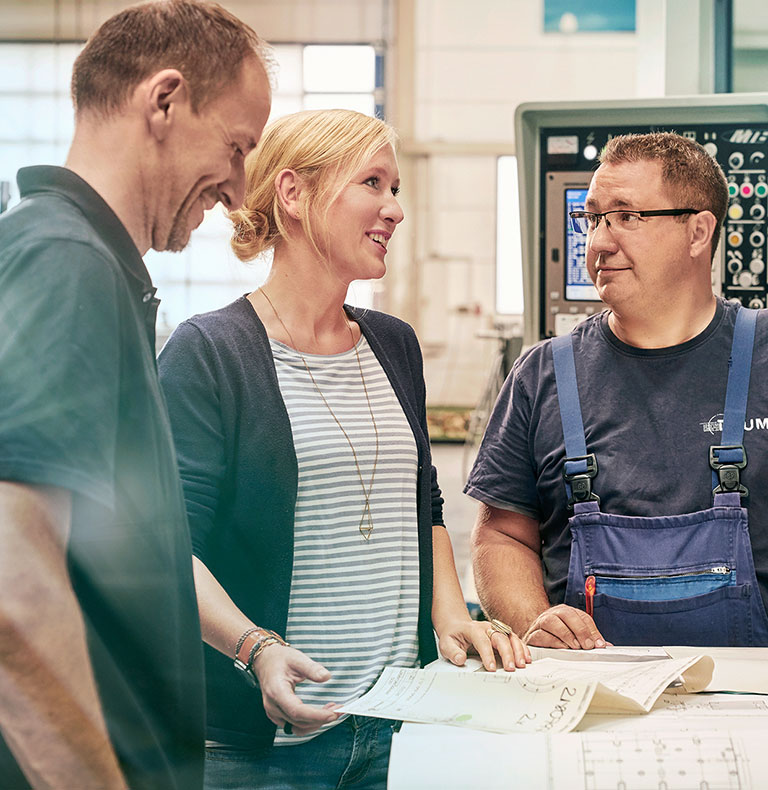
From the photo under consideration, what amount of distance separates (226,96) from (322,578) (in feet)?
1.74

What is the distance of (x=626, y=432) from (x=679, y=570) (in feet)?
0.72

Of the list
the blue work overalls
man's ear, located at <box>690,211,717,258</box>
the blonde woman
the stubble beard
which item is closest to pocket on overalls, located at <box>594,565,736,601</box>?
the blue work overalls

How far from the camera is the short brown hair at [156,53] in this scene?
617 mm

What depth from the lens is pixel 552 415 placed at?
143 cm

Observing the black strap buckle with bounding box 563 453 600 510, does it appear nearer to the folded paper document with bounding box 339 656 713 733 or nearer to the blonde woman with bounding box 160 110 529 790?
the blonde woman with bounding box 160 110 529 790

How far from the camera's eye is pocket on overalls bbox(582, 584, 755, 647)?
126 centimetres

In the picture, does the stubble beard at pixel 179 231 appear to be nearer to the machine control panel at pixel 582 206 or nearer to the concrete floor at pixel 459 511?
the machine control panel at pixel 582 206

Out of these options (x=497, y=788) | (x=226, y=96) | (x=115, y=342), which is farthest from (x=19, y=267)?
(x=497, y=788)

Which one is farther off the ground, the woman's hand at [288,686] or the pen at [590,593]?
the woman's hand at [288,686]

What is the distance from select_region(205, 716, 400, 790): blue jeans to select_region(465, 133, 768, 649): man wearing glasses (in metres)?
0.51

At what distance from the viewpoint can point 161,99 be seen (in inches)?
24.0

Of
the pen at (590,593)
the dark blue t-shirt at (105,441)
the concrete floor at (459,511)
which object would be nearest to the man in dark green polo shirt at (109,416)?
the dark blue t-shirt at (105,441)

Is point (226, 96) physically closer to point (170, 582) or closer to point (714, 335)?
point (170, 582)

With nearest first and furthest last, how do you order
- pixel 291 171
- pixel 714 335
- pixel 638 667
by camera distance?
1. pixel 638 667
2. pixel 291 171
3. pixel 714 335
